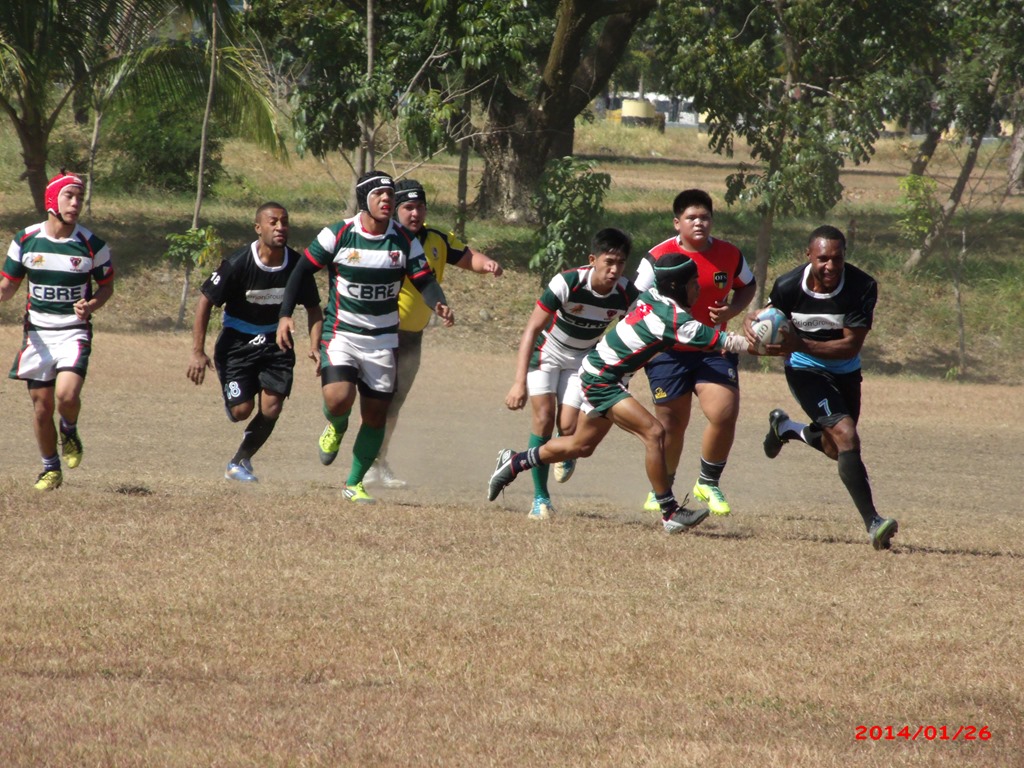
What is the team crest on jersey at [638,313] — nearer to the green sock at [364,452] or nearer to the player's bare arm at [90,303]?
the green sock at [364,452]

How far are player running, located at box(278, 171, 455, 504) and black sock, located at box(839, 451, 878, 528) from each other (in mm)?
2690

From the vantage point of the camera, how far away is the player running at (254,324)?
9.03 metres

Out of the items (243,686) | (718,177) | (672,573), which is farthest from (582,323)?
(718,177)

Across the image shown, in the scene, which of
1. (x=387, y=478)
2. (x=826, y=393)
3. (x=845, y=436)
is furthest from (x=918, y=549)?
(x=387, y=478)

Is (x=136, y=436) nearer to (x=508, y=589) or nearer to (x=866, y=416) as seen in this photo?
(x=508, y=589)

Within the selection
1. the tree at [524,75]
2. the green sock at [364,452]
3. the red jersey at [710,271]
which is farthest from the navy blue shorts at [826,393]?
the tree at [524,75]

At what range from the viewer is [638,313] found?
782cm

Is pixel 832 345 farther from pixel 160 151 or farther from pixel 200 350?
pixel 160 151

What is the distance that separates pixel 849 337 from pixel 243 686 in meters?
4.40

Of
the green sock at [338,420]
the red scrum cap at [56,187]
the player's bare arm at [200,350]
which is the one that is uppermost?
the red scrum cap at [56,187]

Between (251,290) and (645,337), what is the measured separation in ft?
9.72

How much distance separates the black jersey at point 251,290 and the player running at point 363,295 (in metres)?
0.34

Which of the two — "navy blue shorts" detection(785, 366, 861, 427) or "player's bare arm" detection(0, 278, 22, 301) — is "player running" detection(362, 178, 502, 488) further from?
"player's bare arm" detection(0, 278, 22, 301)

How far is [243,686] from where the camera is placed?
188 inches
